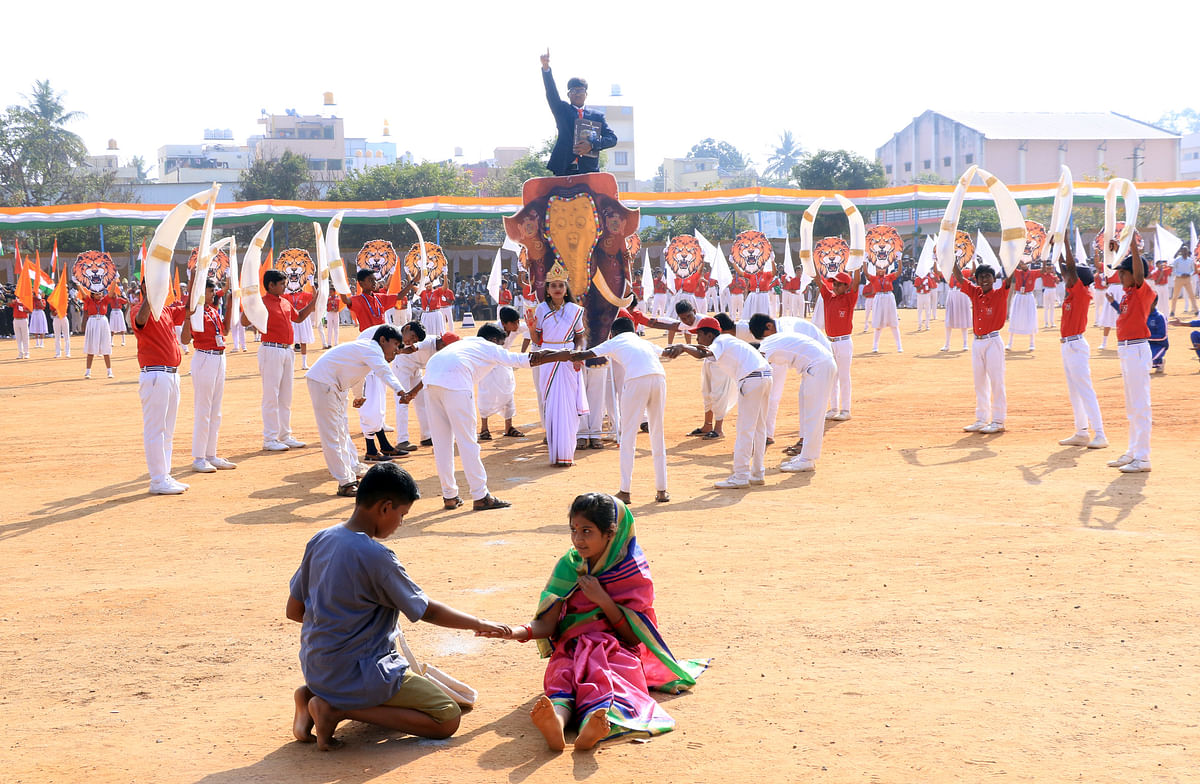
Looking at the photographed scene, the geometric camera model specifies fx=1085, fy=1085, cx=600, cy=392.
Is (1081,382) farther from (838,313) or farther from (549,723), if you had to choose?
(549,723)

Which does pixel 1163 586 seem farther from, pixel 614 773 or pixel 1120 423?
pixel 1120 423

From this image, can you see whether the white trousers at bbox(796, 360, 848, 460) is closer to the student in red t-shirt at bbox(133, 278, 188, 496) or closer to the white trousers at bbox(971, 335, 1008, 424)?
the white trousers at bbox(971, 335, 1008, 424)

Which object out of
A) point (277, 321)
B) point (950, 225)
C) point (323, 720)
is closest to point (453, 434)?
point (277, 321)

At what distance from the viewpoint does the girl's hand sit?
4.75 m

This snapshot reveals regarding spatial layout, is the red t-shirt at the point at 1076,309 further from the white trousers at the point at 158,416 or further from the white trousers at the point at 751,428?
the white trousers at the point at 158,416

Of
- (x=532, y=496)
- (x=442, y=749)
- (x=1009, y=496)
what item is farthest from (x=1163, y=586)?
(x=532, y=496)

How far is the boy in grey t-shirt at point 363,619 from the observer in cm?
424

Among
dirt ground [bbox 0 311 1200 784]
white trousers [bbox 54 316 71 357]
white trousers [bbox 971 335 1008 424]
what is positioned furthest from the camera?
white trousers [bbox 54 316 71 357]

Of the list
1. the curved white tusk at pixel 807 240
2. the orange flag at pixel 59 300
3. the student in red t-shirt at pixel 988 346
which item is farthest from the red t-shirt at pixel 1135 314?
the orange flag at pixel 59 300

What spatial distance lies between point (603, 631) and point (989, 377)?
354 inches

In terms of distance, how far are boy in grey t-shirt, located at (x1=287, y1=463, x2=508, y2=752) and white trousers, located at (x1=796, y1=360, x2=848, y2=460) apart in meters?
6.52

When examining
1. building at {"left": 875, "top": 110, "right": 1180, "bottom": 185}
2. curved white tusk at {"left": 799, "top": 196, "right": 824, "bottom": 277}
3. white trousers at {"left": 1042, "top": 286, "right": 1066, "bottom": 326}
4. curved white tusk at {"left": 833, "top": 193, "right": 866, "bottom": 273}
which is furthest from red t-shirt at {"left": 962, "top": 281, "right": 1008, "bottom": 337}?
building at {"left": 875, "top": 110, "right": 1180, "bottom": 185}

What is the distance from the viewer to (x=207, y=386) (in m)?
11.1

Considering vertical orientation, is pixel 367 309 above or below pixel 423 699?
above
